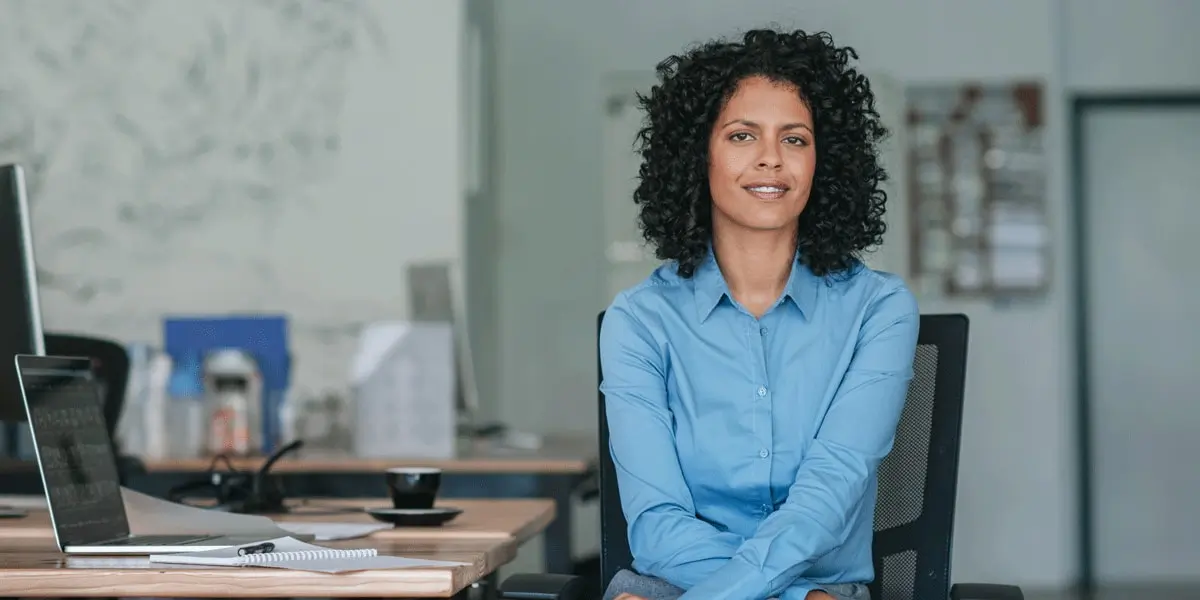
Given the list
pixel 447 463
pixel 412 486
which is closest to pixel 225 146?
pixel 447 463

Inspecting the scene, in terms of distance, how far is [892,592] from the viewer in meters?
2.03

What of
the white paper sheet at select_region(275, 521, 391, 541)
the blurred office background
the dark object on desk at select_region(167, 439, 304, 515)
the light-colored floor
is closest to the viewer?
the white paper sheet at select_region(275, 521, 391, 541)

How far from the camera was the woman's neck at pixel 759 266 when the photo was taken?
203 cm

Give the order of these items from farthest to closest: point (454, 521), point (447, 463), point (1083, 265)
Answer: point (1083, 265) → point (447, 463) → point (454, 521)

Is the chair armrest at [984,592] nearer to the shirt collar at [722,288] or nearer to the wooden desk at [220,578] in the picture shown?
the shirt collar at [722,288]

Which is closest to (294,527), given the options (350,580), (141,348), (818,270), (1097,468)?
(350,580)

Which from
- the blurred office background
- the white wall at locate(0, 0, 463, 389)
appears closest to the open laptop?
the white wall at locate(0, 0, 463, 389)

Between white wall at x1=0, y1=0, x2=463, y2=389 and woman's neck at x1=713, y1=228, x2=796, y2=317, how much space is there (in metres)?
2.93

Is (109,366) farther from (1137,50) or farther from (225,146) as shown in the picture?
(1137,50)

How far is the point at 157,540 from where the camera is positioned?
6.20ft

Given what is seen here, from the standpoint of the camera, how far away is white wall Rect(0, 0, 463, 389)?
482 centimetres

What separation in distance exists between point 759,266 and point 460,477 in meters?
1.68

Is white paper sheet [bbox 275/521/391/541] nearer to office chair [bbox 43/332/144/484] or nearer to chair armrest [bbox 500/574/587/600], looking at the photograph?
chair armrest [bbox 500/574/587/600]

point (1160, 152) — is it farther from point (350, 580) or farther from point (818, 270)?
point (350, 580)
